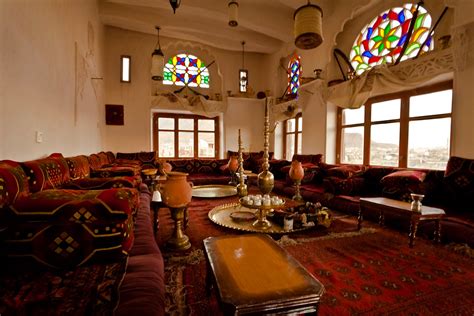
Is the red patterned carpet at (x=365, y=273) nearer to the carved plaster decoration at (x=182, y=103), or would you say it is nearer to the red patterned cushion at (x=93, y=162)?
the red patterned cushion at (x=93, y=162)

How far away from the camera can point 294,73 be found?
7.16 m

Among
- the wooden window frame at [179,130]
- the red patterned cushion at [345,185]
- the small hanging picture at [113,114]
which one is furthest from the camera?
the wooden window frame at [179,130]

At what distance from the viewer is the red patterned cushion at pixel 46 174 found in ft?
5.73

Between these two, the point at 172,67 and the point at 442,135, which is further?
the point at 172,67

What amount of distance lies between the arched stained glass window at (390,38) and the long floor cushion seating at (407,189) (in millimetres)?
2149

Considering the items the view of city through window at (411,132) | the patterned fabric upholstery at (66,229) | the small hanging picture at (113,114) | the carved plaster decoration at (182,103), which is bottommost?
the patterned fabric upholstery at (66,229)

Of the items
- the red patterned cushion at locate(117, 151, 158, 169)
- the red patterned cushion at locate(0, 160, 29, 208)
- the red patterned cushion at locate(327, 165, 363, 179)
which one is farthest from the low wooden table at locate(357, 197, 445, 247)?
the red patterned cushion at locate(117, 151, 158, 169)

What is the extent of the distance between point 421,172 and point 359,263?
1.98 m

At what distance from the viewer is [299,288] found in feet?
3.25

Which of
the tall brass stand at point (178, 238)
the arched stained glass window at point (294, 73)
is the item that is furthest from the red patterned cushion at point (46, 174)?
the arched stained glass window at point (294, 73)

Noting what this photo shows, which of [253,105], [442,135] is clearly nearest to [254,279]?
[442,135]

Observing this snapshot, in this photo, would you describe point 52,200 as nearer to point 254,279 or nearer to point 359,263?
point 254,279

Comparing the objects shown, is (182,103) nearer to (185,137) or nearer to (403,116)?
(185,137)

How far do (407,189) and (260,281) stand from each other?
2909 mm
